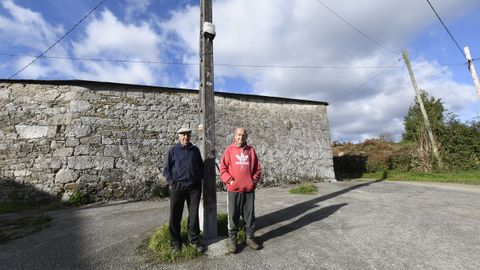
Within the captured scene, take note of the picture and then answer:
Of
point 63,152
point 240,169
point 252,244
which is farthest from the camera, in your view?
point 63,152

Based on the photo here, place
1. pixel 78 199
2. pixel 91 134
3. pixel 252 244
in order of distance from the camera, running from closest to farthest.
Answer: pixel 252 244 < pixel 78 199 < pixel 91 134

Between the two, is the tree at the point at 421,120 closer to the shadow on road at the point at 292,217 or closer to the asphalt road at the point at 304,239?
the asphalt road at the point at 304,239

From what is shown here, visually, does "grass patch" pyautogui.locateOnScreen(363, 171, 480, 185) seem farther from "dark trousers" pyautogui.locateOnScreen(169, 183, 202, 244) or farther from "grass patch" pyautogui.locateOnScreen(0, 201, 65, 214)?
"grass patch" pyautogui.locateOnScreen(0, 201, 65, 214)

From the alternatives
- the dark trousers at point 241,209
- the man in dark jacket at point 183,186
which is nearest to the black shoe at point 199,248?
the man in dark jacket at point 183,186

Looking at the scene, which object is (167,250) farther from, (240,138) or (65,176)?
(65,176)

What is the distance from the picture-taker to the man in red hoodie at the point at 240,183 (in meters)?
4.01

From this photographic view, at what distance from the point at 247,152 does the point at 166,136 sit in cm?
574

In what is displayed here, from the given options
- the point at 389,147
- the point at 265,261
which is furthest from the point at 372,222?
the point at 389,147

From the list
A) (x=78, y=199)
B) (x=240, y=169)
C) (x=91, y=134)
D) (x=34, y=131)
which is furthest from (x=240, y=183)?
(x=34, y=131)

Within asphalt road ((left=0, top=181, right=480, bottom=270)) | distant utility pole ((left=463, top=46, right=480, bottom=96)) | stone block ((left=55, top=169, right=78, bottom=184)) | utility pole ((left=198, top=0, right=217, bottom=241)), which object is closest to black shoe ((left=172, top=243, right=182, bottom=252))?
asphalt road ((left=0, top=181, right=480, bottom=270))

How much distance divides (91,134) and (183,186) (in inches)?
229

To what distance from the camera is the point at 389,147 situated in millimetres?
17172

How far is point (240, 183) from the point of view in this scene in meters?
4.01

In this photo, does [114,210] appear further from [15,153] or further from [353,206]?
[353,206]
